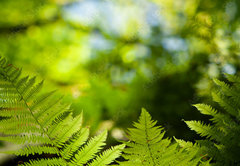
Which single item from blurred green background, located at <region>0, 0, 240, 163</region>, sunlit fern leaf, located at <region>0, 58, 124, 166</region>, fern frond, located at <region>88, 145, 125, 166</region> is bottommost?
fern frond, located at <region>88, 145, 125, 166</region>

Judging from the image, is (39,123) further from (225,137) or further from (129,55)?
(129,55)

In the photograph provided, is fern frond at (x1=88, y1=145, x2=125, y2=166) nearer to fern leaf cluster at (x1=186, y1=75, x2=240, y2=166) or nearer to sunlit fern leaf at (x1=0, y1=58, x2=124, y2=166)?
sunlit fern leaf at (x1=0, y1=58, x2=124, y2=166)

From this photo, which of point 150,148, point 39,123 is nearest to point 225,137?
point 150,148

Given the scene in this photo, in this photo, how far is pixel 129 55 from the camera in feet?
6.95

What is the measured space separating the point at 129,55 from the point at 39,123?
1.77 metres

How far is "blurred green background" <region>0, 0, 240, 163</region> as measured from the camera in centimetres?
109

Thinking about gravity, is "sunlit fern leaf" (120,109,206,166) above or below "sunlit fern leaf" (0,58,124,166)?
below

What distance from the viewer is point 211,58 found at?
4.37 feet

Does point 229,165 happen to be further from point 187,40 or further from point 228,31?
point 187,40

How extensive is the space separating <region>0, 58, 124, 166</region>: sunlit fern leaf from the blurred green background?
32cm

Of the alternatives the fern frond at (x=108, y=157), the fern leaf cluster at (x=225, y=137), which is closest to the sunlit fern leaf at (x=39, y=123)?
the fern frond at (x=108, y=157)

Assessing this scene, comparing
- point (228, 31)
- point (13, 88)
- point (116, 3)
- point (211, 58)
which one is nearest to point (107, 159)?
point (13, 88)

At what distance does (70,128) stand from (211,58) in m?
1.16

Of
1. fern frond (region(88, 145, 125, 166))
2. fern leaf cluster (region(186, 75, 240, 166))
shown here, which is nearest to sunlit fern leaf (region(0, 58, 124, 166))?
fern frond (region(88, 145, 125, 166))
